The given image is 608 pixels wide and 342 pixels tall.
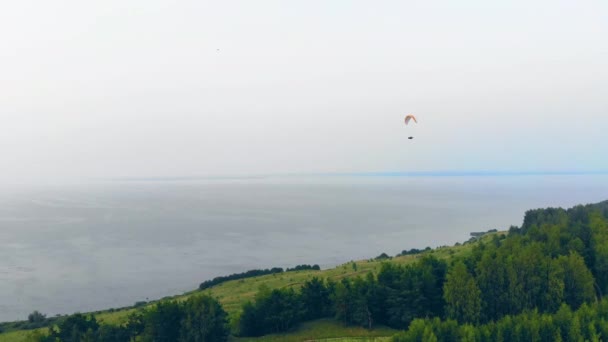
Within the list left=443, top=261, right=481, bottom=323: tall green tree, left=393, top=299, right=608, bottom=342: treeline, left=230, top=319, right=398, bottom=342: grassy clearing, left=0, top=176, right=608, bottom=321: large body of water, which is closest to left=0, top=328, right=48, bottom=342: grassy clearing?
left=0, top=176, right=608, bottom=321: large body of water

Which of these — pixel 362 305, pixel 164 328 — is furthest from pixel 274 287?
pixel 164 328

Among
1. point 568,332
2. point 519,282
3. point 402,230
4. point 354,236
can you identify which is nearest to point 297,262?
point 354,236

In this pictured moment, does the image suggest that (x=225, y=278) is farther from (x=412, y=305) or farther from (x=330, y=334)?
(x=412, y=305)

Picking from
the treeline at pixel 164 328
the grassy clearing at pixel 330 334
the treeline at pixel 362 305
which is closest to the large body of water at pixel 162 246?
the treeline at pixel 164 328

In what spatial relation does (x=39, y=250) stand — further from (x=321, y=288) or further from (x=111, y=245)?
(x=321, y=288)

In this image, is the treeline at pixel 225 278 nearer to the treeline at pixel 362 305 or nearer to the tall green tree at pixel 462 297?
the treeline at pixel 362 305

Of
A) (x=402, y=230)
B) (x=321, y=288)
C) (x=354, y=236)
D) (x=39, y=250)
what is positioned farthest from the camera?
(x=402, y=230)
